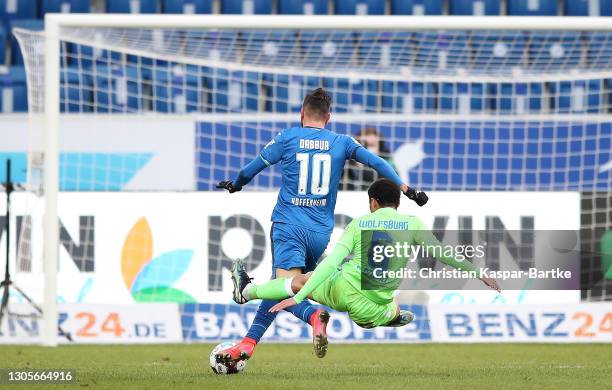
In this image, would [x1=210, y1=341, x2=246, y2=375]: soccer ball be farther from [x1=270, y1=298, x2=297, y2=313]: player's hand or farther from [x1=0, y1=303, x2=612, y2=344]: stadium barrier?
[x1=0, y1=303, x2=612, y2=344]: stadium barrier

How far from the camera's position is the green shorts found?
7617 millimetres

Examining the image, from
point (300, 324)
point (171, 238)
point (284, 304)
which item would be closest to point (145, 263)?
point (171, 238)

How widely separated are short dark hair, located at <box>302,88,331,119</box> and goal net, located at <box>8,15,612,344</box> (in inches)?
165

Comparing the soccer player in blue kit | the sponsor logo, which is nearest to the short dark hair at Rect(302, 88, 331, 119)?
the soccer player in blue kit

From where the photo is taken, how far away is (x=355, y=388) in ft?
22.5

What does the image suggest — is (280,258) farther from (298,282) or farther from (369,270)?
(369,270)

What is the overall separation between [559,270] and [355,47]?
155 inches

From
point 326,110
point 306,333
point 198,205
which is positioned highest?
point 326,110

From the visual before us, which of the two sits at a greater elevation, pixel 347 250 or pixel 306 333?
pixel 347 250

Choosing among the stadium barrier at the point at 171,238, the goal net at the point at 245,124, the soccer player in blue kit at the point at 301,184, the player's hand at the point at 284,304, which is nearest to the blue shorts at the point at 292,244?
the soccer player in blue kit at the point at 301,184

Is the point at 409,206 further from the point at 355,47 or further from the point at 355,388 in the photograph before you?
the point at 355,388

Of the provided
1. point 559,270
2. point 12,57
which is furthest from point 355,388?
point 12,57

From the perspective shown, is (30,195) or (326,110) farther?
(30,195)

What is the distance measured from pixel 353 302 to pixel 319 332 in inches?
14.7
